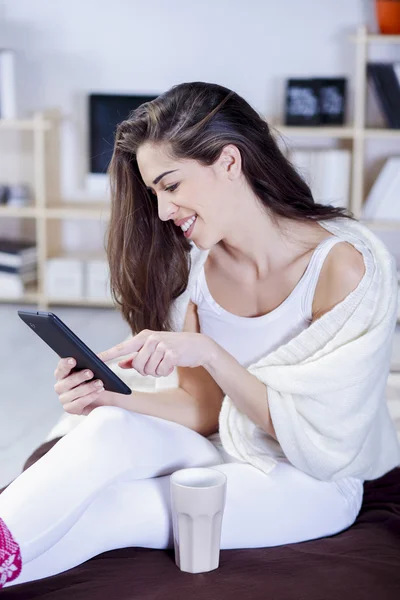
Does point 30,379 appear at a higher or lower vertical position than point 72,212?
lower

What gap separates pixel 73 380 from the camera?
139 cm

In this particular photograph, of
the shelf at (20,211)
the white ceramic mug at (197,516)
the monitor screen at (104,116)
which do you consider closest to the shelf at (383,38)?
the monitor screen at (104,116)

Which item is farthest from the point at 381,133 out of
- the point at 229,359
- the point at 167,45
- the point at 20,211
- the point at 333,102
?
the point at 229,359

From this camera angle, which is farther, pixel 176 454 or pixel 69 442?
pixel 176 454

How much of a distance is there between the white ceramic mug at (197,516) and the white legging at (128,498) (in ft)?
0.22

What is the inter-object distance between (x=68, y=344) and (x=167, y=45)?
3063 millimetres

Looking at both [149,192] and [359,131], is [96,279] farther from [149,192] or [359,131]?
[149,192]

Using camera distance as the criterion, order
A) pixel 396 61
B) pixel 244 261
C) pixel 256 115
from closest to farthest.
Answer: pixel 256 115, pixel 244 261, pixel 396 61

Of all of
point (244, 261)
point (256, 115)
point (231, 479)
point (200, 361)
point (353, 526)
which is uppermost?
point (256, 115)

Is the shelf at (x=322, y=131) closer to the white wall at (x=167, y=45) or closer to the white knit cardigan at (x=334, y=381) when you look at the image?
the white wall at (x=167, y=45)

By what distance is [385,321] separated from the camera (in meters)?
1.43

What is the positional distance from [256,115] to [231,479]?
0.61 meters

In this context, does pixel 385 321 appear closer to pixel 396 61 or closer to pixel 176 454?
pixel 176 454

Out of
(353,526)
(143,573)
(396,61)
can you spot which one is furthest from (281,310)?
(396,61)
